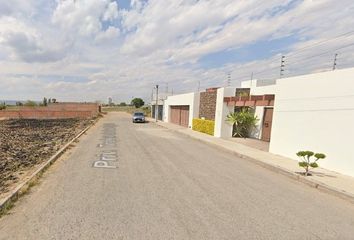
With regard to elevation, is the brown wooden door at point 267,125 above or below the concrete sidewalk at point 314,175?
above

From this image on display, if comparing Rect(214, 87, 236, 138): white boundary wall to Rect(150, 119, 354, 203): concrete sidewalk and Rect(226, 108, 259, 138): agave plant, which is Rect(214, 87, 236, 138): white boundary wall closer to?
Rect(226, 108, 259, 138): agave plant

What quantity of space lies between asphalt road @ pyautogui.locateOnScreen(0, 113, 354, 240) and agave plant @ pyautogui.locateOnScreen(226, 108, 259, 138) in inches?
376

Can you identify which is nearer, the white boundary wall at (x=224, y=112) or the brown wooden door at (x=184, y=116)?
the white boundary wall at (x=224, y=112)

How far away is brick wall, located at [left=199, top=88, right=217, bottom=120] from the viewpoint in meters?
25.2

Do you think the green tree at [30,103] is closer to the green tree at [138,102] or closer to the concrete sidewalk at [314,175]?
the green tree at [138,102]

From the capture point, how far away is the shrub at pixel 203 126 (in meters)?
22.1

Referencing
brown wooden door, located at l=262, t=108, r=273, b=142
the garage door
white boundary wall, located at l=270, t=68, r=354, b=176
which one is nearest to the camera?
white boundary wall, located at l=270, t=68, r=354, b=176

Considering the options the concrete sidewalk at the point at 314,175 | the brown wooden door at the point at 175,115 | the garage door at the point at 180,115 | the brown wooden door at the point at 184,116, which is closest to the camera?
the concrete sidewalk at the point at 314,175

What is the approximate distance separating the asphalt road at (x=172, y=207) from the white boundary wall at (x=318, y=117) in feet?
7.39

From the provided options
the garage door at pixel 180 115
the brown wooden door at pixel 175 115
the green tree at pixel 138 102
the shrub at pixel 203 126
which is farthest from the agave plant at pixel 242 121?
the green tree at pixel 138 102

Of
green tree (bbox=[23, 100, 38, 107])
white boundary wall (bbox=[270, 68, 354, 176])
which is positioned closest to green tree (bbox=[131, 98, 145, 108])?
green tree (bbox=[23, 100, 38, 107])

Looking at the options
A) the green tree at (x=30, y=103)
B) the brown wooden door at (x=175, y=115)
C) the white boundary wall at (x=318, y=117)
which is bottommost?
the green tree at (x=30, y=103)

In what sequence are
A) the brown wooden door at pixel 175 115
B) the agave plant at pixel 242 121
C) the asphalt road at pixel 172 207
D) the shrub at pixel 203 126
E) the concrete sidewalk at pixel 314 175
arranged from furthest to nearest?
1. the brown wooden door at pixel 175 115
2. the shrub at pixel 203 126
3. the agave plant at pixel 242 121
4. the concrete sidewalk at pixel 314 175
5. the asphalt road at pixel 172 207

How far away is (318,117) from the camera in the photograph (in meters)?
10.4
